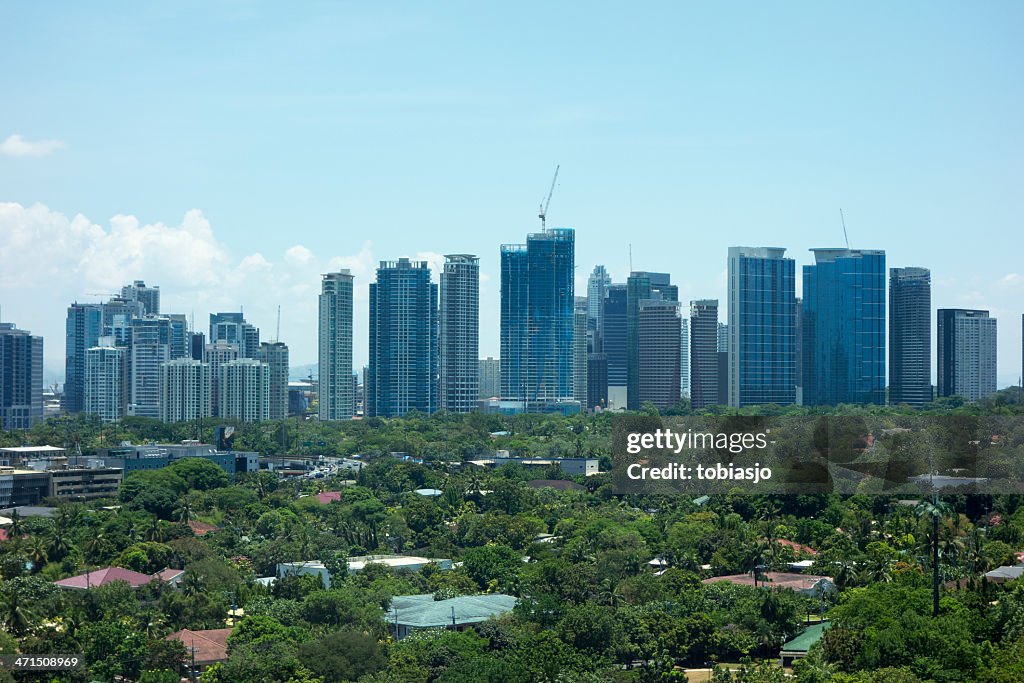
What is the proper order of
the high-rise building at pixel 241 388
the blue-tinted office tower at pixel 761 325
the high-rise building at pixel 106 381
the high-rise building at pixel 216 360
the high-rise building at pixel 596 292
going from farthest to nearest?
the high-rise building at pixel 596 292 < the high-rise building at pixel 106 381 < the high-rise building at pixel 216 360 < the high-rise building at pixel 241 388 < the blue-tinted office tower at pixel 761 325

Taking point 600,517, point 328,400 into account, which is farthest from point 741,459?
point 328,400

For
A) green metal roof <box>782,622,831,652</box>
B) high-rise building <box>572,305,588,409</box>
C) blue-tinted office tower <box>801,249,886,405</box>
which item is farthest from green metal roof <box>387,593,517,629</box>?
high-rise building <box>572,305,588,409</box>

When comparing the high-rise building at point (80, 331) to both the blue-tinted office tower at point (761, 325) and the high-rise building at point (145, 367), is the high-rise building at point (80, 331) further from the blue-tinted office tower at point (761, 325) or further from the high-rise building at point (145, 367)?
the blue-tinted office tower at point (761, 325)

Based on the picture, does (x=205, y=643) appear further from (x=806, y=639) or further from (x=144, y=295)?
(x=144, y=295)

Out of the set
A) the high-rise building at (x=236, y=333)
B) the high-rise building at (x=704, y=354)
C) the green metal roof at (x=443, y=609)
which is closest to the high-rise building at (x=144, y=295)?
the high-rise building at (x=236, y=333)

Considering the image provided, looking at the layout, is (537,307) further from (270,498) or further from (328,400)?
(270,498)

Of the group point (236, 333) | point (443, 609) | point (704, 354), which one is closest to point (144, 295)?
point (236, 333)
